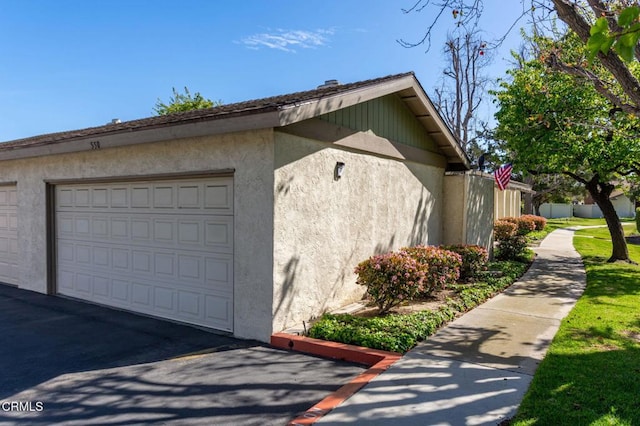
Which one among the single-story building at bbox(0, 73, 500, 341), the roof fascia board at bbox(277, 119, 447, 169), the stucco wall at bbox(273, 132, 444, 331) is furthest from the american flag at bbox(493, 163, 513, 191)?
the stucco wall at bbox(273, 132, 444, 331)

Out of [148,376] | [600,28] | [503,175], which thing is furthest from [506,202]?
[600,28]

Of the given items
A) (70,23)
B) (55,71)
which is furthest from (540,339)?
(55,71)

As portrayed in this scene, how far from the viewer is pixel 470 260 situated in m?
9.77

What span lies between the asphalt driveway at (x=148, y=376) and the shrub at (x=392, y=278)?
1.78 metres

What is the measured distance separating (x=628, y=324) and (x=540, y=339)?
81.4 inches

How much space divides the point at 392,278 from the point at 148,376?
3.72 metres

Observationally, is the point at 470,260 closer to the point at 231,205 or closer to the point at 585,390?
the point at 585,390

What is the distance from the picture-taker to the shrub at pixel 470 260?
32.0 feet

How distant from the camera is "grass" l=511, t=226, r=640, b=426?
3.69 m

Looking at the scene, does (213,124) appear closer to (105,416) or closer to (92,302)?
(105,416)

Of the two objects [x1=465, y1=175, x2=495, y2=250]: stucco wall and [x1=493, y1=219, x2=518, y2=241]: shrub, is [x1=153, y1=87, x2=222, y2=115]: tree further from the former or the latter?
[x1=465, y1=175, x2=495, y2=250]: stucco wall

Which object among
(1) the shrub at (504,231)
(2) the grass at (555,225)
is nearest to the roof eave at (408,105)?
(1) the shrub at (504,231)

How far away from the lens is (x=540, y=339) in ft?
19.4

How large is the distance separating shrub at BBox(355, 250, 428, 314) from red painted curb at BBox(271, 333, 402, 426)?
144 cm
